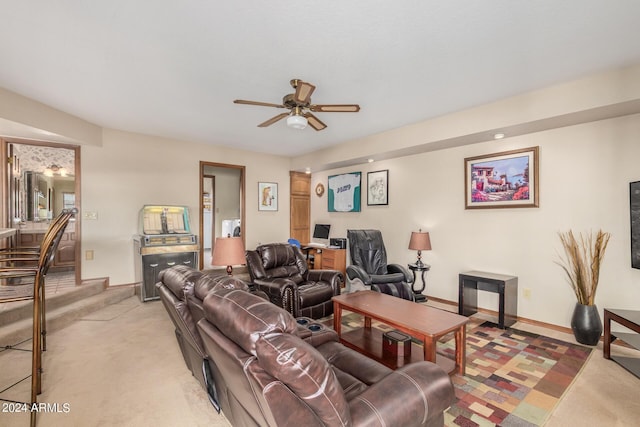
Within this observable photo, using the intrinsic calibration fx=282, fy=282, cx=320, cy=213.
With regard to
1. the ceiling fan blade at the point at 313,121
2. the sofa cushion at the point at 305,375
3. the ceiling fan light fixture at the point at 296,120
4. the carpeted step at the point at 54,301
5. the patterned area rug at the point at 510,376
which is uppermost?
the ceiling fan blade at the point at 313,121

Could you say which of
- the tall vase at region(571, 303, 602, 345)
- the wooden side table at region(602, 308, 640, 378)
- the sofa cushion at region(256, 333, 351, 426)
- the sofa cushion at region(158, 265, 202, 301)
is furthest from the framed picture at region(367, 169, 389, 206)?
the sofa cushion at region(256, 333, 351, 426)

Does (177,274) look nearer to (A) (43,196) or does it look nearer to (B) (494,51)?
(B) (494,51)

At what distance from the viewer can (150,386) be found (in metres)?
2.20

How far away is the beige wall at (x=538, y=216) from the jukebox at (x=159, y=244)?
137 inches

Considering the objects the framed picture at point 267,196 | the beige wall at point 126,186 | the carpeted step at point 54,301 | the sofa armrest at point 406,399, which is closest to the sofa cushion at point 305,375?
the sofa armrest at point 406,399

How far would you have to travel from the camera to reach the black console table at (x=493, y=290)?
334 cm

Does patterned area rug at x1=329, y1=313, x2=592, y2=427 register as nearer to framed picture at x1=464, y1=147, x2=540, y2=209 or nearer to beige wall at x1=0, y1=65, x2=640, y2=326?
beige wall at x1=0, y1=65, x2=640, y2=326

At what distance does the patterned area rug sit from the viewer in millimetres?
1883

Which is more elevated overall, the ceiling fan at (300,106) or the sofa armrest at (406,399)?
the ceiling fan at (300,106)

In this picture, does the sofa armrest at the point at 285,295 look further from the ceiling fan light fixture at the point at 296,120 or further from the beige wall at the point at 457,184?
the beige wall at the point at 457,184

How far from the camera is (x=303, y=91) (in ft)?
8.12

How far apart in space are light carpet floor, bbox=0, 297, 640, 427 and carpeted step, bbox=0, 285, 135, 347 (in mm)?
169

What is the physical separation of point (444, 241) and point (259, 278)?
2797mm

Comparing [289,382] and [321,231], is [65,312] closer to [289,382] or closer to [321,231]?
[289,382]
